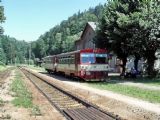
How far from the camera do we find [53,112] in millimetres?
14562

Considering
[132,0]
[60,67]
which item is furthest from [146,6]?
[60,67]

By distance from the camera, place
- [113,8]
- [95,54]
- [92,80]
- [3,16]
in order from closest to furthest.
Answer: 1. [95,54]
2. [92,80]
3. [113,8]
4. [3,16]

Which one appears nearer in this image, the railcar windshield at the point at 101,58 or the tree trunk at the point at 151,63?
the railcar windshield at the point at 101,58

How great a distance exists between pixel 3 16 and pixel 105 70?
20692 mm

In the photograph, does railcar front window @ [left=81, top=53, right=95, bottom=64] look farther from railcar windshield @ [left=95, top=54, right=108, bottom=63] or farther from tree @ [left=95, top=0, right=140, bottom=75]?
tree @ [left=95, top=0, right=140, bottom=75]

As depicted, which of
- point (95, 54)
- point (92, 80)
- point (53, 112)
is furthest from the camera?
point (92, 80)

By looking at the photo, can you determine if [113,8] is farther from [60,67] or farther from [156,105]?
[156,105]

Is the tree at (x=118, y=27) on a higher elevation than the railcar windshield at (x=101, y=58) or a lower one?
higher

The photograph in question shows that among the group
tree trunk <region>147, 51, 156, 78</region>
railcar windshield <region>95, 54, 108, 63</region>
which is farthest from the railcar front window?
tree trunk <region>147, 51, 156, 78</region>

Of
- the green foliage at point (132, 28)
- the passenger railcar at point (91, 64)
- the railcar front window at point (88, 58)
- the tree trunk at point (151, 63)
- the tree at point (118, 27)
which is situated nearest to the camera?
the passenger railcar at point (91, 64)

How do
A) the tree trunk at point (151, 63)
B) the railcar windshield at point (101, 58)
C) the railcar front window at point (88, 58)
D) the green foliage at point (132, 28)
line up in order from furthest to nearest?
1. the tree trunk at point (151, 63)
2. the green foliage at point (132, 28)
3. the railcar windshield at point (101, 58)
4. the railcar front window at point (88, 58)

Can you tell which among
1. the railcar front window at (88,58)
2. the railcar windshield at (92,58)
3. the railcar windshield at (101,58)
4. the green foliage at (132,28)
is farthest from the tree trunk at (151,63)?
the railcar front window at (88,58)

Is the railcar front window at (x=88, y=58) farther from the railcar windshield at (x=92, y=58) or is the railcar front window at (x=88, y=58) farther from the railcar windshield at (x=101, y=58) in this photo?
the railcar windshield at (x=101, y=58)

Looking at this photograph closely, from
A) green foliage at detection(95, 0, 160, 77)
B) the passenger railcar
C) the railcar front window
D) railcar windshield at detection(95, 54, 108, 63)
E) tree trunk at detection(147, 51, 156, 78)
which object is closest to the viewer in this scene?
the passenger railcar
